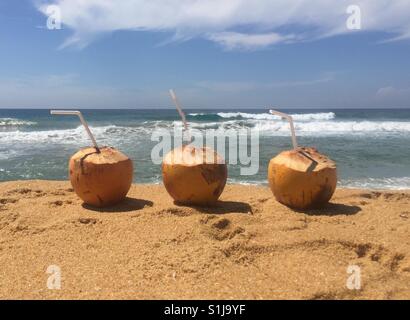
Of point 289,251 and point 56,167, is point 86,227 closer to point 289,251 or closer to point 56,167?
point 289,251

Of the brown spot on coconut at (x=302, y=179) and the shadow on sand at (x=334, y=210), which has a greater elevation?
the brown spot on coconut at (x=302, y=179)

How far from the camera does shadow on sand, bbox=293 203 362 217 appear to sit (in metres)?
4.94

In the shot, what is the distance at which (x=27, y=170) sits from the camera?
32.9ft

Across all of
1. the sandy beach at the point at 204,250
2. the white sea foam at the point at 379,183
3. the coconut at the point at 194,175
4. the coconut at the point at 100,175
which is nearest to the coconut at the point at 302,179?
the sandy beach at the point at 204,250

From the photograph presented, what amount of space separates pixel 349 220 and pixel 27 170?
7.89 metres

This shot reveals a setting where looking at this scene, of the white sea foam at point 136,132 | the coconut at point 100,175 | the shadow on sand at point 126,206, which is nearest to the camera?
the coconut at point 100,175

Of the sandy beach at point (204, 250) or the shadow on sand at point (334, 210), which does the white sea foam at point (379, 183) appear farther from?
the shadow on sand at point (334, 210)

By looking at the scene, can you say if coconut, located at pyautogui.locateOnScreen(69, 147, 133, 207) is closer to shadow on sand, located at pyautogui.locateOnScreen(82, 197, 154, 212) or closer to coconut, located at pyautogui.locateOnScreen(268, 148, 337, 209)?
shadow on sand, located at pyautogui.locateOnScreen(82, 197, 154, 212)

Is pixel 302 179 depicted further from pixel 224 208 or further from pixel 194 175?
pixel 194 175

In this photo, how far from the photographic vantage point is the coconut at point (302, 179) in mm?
4891

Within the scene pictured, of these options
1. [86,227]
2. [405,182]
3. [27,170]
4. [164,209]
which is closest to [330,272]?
[164,209]

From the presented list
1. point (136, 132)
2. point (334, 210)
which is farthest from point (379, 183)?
point (136, 132)

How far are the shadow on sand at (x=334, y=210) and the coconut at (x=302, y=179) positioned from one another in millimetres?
79

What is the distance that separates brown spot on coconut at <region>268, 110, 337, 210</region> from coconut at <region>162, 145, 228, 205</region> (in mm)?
681
